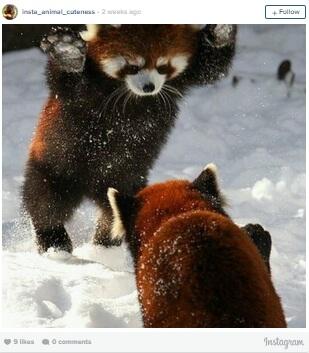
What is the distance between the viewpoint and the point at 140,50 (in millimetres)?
1690

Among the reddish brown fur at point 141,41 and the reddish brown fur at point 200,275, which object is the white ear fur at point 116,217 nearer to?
the reddish brown fur at point 200,275

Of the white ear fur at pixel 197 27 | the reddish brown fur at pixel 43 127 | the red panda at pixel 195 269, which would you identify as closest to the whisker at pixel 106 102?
the reddish brown fur at pixel 43 127

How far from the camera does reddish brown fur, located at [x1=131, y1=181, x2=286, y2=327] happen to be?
4.25ft

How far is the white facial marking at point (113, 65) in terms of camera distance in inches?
67.4

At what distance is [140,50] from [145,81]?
8 centimetres

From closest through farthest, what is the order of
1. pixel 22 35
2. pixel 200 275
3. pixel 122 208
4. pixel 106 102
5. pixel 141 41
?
pixel 200 275, pixel 122 208, pixel 141 41, pixel 106 102, pixel 22 35

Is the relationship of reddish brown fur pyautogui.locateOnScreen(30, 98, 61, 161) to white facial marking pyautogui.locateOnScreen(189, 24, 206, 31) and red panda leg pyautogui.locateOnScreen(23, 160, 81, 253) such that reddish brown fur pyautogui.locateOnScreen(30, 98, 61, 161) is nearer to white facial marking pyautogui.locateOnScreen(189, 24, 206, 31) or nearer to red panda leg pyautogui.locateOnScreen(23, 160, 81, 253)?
red panda leg pyautogui.locateOnScreen(23, 160, 81, 253)

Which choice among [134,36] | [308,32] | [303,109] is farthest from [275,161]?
[134,36]

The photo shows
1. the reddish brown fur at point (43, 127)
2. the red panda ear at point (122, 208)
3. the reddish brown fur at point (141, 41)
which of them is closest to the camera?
the red panda ear at point (122, 208)

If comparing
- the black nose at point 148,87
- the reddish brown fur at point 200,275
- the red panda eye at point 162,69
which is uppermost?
the red panda eye at point 162,69

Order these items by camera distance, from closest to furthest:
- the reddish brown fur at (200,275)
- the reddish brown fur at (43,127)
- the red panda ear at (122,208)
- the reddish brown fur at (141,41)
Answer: the reddish brown fur at (200,275)
the red panda ear at (122,208)
the reddish brown fur at (141,41)
the reddish brown fur at (43,127)

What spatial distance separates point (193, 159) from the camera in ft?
6.06

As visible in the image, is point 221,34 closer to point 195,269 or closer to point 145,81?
point 145,81

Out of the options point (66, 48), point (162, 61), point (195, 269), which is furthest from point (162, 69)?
point (195, 269)
